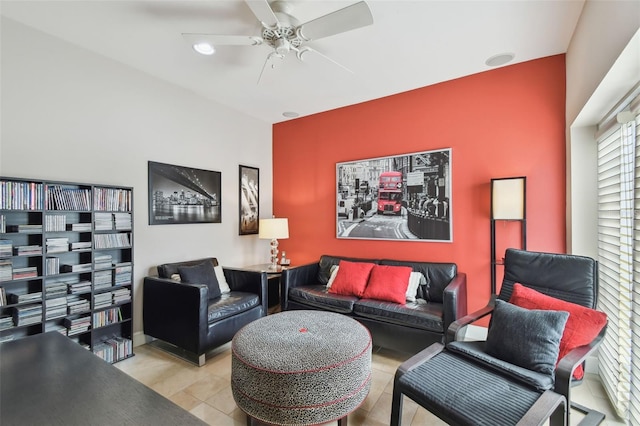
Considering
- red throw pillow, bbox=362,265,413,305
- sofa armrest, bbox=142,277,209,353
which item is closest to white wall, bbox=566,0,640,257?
red throw pillow, bbox=362,265,413,305

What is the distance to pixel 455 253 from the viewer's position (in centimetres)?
330

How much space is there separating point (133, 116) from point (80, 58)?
60 centimetres

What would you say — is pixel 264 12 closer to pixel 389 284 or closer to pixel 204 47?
pixel 204 47

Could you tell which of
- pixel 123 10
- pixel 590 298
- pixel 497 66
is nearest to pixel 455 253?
pixel 590 298

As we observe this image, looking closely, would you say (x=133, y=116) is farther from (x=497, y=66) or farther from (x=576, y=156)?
(x=576, y=156)

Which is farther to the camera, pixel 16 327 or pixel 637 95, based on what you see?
pixel 16 327

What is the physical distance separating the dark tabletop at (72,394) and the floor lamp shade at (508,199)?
296cm

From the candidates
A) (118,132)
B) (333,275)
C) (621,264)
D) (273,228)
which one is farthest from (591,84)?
(118,132)

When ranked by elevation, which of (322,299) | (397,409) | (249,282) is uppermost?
(249,282)

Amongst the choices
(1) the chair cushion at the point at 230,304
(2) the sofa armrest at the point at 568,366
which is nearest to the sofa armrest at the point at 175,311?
(1) the chair cushion at the point at 230,304

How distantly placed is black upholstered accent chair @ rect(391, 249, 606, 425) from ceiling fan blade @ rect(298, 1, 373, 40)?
204cm

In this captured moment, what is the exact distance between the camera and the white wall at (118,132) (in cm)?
239

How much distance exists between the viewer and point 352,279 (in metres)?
3.32

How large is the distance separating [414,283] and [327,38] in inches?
96.8
